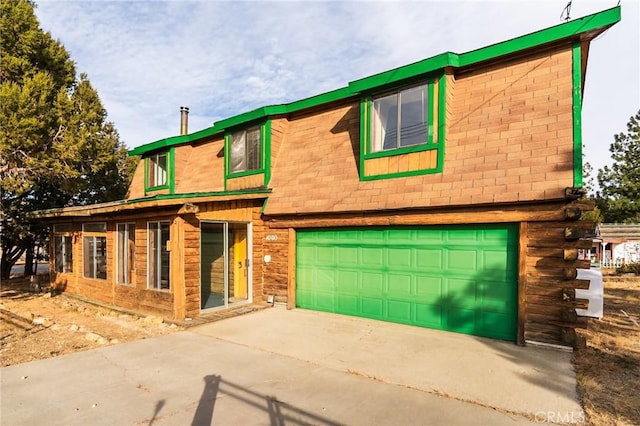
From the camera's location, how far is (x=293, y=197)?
9477 mm

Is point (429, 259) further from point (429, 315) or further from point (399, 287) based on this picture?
point (429, 315)

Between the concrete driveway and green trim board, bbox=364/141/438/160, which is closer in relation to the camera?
the concrete driveway

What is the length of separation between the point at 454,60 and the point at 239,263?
25.0ft

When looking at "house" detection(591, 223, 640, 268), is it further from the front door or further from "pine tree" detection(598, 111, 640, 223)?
the front door

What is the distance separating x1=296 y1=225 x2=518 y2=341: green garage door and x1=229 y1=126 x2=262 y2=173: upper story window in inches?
117

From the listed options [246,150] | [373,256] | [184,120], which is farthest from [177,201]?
[184,120]

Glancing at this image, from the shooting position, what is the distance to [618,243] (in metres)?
28.3

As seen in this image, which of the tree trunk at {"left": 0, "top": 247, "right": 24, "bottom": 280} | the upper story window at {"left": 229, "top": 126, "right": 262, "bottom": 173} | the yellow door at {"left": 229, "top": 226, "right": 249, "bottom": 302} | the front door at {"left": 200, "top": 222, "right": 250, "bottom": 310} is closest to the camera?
the front door at {"left": 200, "top": 222, "right": 250, "bottom": 310}

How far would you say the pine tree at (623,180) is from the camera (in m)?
29.2

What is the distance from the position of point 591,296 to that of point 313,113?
326 inches

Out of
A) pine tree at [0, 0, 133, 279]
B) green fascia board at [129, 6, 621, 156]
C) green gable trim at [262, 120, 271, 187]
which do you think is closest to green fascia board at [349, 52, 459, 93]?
green fascia board at [129, 6, 621, 156]

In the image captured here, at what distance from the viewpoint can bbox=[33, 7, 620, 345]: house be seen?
245 inches

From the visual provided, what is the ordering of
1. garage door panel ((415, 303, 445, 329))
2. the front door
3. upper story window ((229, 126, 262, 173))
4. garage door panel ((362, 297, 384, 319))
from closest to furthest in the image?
garage door panel ((415, 303, 445, 329)) < garage door panel ((362, 297, 384, 319)) < the front door < upper story window ((229, 126, 262, 173))

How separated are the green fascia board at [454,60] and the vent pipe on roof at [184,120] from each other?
19.0 feet
